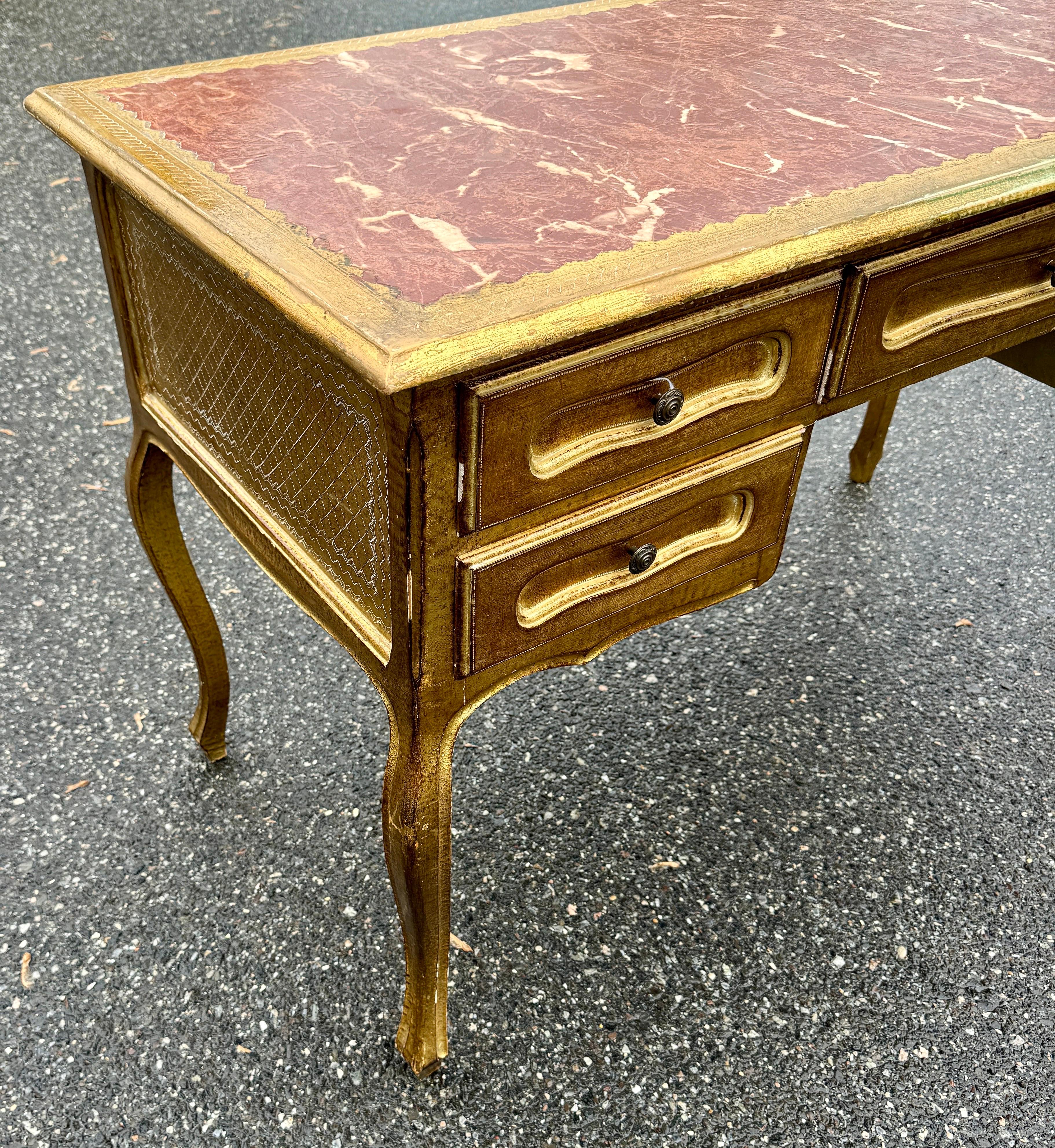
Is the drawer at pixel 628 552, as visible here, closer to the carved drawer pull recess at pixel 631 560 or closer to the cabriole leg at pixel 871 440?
the carved drawer pull recess at pixel 631 560

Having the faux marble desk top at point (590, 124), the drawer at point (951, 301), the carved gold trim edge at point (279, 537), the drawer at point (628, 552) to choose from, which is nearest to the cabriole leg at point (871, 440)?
the faux marble desk top at point (590, 124)

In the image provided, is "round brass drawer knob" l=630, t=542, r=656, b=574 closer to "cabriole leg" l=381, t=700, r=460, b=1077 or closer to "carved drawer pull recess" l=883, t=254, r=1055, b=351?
"cabriole leg" l=381, t=700, r=460, b=1077

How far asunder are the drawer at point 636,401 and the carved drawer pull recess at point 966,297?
5.1 inches

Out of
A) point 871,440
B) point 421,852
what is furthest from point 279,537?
point 871,440

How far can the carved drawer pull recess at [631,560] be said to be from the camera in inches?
41.2

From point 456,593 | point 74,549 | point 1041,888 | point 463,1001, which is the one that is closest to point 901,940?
point 1041,888

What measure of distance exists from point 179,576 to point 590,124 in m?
0.85

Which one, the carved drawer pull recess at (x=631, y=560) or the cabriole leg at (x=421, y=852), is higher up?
the carved drawer pull recess at (x=631, y=560)

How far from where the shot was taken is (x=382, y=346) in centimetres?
79

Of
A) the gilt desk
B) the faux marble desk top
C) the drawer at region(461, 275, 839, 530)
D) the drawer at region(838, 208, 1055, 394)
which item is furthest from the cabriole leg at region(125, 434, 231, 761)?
the drawer at region(838, 208, 1055, 394)

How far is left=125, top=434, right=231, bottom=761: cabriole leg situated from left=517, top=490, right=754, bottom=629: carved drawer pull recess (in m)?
0.65

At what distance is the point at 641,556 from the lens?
108cm

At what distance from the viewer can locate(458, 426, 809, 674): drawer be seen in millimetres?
988

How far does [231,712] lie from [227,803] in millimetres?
208
